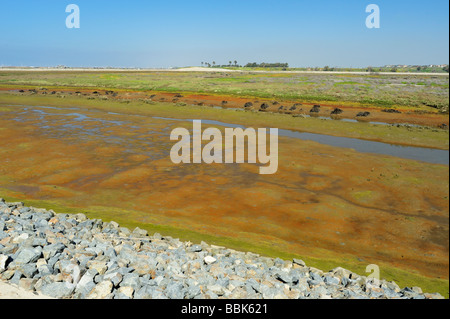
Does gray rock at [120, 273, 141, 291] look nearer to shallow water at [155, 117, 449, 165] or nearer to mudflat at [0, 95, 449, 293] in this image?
mudflat at [0, 95, 449, 293]

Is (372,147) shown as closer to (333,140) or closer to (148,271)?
(333,140)

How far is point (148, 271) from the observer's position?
7.57 metres

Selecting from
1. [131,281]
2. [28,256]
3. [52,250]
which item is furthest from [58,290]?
[52,250]

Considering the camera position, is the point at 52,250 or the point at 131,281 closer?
the point at 131,281

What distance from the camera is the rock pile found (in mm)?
6785

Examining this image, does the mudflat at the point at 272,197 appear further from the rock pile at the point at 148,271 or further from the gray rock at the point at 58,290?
the gray rock at the point at 58,290

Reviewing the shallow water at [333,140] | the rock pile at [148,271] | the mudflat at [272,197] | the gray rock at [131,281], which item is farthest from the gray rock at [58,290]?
the shallow water at [333,140]

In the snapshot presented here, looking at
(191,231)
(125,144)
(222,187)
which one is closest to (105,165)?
(125,144)

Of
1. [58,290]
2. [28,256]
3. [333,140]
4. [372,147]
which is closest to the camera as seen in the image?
[58,290]

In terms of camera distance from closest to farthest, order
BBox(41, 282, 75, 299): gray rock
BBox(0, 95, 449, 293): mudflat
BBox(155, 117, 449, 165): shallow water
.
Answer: BBox(41, 282, 75, 299): gray rock → BBox(0, 95, 449, 293): mudflat → BBox(155, 117, 449, 165): shallow water

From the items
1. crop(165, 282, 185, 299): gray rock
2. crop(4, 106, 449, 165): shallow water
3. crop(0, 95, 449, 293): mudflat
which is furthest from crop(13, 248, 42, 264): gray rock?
crop(4, 106, 449, 165): shallow water

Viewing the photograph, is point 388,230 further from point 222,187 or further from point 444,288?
point 222,187
